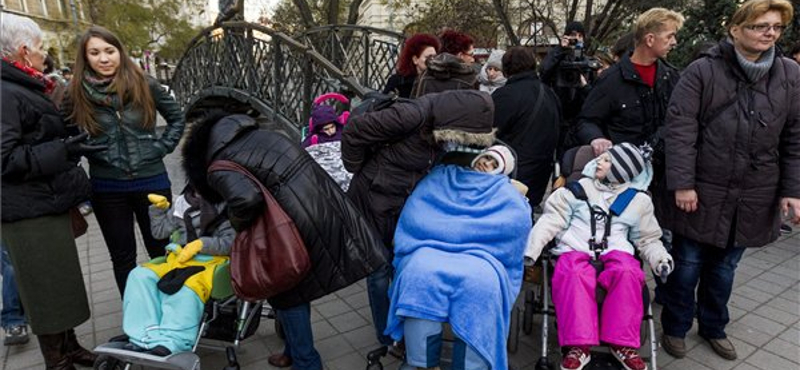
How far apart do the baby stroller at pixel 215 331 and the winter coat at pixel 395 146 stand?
2.75 feet

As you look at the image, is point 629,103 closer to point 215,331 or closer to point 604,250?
point 604,250

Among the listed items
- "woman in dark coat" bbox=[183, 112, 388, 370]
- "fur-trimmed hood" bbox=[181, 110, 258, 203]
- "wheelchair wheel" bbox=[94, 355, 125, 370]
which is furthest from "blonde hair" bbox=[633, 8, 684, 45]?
"wheelchair wheel" bbox=[94, 355, 125, 370]

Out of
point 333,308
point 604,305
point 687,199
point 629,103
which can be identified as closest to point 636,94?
point 629,103

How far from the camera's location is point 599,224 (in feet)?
9.40

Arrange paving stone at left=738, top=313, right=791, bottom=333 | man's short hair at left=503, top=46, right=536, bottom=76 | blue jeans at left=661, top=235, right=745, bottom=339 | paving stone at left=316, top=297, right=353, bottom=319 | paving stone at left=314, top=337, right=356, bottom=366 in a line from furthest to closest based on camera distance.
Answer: man's short hair at left=503, top=46, right=536, bottom=76
paving stone at left=316, top=297, right=353, bottom=319
paving stone at left=738, top=313, right=791, bottom=333
paving stone at left=314, top=337, right=356, bottom=366
blue jeans at left=661, top=235, right=745, bottom=339

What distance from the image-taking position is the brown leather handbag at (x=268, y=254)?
2.32 meters

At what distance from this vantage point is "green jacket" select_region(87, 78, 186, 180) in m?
3.03

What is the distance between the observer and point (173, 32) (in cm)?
2881

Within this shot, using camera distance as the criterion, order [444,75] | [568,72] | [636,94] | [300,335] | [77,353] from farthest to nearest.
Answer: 1. [568,72]
2. [636,94]
3. [444,75]
4. [77,353]
5. [300,335]

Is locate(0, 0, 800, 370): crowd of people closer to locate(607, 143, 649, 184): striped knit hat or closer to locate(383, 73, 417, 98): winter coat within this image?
locate(607, 143, 649, 184): striped knit hat

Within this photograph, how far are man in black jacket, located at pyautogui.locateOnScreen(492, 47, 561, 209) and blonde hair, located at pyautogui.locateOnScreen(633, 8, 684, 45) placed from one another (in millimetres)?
784

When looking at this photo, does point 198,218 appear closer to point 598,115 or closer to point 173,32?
point 598,115

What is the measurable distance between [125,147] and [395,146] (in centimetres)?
173

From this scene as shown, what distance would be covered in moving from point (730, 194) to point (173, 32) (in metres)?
31.3
